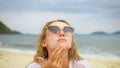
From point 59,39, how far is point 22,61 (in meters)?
0.90

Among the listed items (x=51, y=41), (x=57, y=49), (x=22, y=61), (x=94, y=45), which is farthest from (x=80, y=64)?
(x=22, y=61)

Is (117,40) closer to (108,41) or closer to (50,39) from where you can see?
(108,41)

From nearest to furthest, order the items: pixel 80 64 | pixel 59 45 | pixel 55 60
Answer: pixel 55 60
pixel 59 45
pixel 80 64

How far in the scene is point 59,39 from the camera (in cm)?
134

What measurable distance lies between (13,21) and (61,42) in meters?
1.06

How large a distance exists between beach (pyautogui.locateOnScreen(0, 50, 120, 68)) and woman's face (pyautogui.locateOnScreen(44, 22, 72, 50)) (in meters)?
Answer: 0.68

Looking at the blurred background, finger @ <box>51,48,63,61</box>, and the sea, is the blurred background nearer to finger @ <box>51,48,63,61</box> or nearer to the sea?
the sea

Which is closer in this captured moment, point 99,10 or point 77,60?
point 77,60

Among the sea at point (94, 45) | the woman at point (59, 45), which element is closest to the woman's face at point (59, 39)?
the woman at point (59, 45)

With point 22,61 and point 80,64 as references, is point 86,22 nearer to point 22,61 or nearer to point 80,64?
point 22,61

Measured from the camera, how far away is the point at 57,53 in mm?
1069

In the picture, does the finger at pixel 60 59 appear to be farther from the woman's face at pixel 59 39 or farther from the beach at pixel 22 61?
the beach at pixel 22 61

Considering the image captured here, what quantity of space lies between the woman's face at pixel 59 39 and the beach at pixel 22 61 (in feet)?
2.23

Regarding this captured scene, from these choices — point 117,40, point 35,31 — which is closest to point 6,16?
point 35,31
